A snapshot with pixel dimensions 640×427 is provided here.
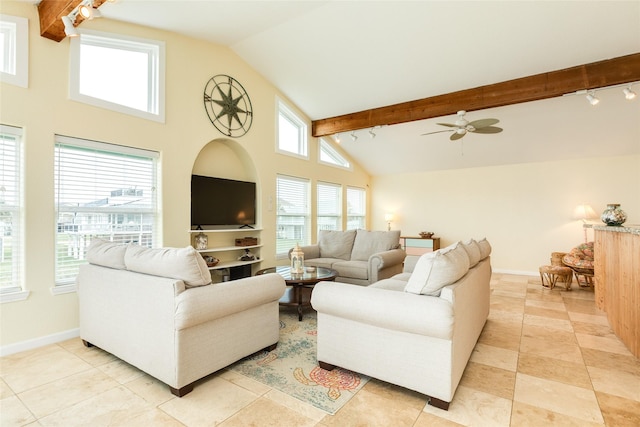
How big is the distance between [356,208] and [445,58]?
14.8 feet

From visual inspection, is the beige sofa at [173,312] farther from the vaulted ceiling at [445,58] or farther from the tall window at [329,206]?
the tall window at [329,206]

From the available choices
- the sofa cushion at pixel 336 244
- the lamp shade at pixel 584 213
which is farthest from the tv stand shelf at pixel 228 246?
the lamp shade at pixel 584 213

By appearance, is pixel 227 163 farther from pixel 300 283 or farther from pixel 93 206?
pixel 300 283

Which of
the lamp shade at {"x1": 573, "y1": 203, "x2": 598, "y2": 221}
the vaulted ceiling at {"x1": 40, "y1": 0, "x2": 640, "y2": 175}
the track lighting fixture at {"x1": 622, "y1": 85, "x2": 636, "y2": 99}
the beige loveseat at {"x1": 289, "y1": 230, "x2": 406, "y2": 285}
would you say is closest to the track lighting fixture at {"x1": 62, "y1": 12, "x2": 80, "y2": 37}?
the vaulted ceiling at {"x1": 40, "y1": 0, "x2": 640, "y2": 175}

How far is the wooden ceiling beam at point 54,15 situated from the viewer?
2.66m

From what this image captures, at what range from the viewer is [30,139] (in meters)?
2.92

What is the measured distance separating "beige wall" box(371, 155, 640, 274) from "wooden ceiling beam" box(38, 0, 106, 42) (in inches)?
272

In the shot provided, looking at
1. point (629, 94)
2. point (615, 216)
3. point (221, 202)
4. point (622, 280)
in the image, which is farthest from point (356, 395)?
point (629, 94)

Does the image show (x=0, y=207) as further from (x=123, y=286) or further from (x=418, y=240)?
(x=418, y=240)

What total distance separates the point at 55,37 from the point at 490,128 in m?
4.83

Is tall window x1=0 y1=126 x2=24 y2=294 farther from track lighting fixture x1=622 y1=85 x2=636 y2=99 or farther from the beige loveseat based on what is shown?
track lighting fixture x1=622 y1=85 x2=636 y2=99

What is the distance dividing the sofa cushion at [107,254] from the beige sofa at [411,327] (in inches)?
62.1

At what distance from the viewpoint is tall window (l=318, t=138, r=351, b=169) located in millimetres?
7039

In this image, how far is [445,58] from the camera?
4242mm
